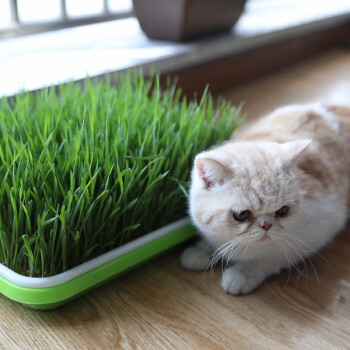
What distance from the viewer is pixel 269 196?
2.64ft

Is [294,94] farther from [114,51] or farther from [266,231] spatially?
[266,231]

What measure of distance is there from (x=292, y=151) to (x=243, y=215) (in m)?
0.14

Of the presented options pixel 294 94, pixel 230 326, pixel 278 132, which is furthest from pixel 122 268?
pixel 294 94

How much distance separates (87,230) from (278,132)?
0.43 m

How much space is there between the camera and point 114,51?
5.31 ft

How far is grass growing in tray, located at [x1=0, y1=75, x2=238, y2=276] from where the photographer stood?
0.82 m

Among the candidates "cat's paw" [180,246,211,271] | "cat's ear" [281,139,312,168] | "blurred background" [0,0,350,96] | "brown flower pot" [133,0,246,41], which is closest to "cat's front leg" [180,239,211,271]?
"cat's paw" [180,246,211,271]

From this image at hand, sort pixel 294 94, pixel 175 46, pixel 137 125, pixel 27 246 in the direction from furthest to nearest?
pixel 294 94, pixel 175 46, pixel 137 125, pixel 27 246

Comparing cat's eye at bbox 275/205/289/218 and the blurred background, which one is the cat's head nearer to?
cat's eye at bbox 275/205/289/218

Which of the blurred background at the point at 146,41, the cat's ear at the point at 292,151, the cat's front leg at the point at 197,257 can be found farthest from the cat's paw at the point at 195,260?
the blurred background at the point at 146,41

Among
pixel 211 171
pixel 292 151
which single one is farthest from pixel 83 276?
pixel 292 151

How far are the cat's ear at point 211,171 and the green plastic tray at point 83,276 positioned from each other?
0.16 meters

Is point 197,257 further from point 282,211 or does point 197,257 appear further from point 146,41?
point 146,41

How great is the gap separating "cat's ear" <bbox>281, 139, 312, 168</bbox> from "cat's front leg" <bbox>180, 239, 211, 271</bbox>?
24 centimetres
